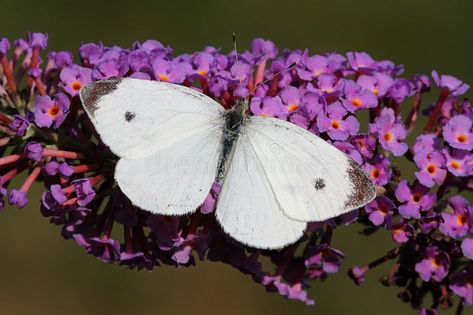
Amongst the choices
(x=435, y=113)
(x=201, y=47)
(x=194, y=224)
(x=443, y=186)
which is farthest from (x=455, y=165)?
(x=201, y=47)

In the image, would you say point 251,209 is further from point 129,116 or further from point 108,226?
point 108,226

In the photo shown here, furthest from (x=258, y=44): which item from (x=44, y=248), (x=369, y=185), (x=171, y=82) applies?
(x=44, y=248)

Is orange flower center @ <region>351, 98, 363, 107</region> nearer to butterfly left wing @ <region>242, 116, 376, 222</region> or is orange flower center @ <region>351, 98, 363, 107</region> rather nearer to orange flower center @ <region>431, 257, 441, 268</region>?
butterfly left wing @ <region>242, 116, 376, 222</region>

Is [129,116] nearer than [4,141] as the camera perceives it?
Yes

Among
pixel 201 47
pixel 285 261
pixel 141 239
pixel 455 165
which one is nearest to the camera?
pixel 455 165

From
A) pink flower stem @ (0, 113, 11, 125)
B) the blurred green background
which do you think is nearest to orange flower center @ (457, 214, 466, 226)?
pink flower stem @ (0, 113, 11, 125)

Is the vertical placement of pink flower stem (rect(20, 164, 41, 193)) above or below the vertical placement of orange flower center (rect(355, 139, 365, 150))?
below
